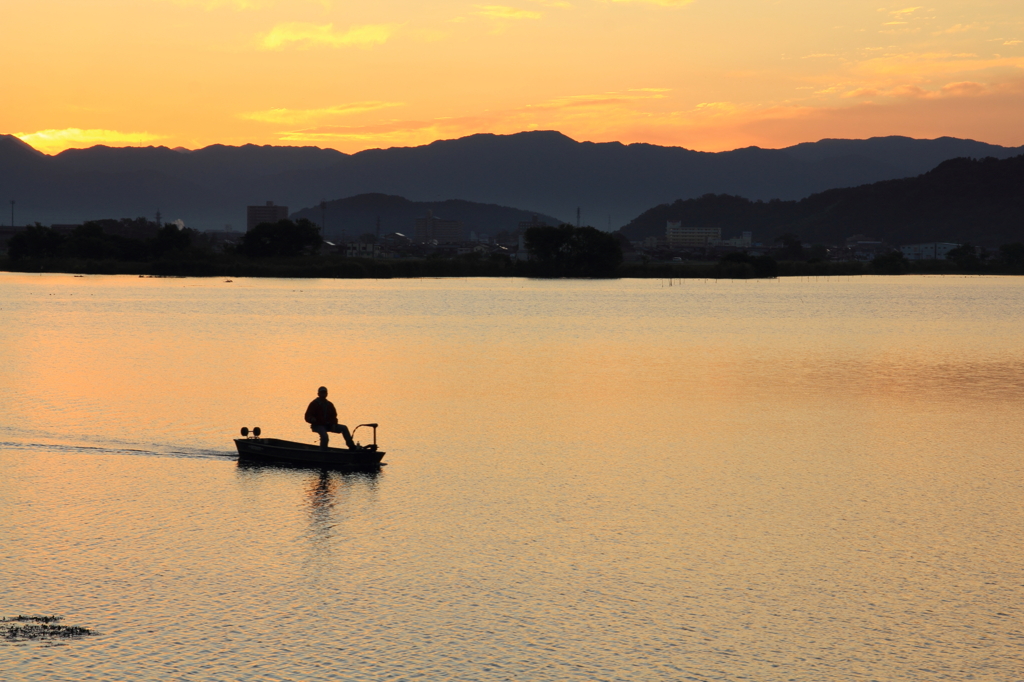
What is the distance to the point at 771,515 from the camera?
25.9 m

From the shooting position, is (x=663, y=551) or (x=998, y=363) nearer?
(x=663, y=551)

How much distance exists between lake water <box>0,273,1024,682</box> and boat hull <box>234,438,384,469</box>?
2.10 feet

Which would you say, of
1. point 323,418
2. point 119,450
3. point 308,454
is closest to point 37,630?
point 308,454

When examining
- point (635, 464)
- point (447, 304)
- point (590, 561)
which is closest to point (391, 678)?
point (590, 561)

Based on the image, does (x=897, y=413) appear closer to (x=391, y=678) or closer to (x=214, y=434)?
(x=214, y=434)

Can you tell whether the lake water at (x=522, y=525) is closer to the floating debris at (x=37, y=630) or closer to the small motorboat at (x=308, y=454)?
the floating debris at (x=37, y=630)

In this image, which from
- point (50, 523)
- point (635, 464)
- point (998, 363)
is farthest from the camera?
point (998, 363)

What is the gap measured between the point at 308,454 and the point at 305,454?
9cm

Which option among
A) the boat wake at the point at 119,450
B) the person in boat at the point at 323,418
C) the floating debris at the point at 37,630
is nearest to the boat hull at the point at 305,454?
the person in boat at the point at 323,418

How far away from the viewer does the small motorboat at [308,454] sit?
101 feet

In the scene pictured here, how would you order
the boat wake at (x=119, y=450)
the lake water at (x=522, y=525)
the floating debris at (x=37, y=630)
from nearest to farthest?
the floating debris at (x=37, y=630)
the lake water at (x=522, y=525)
the boat wake at (x=119, y=450)

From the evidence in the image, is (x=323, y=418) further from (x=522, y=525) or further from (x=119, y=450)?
(x=522, y=525)

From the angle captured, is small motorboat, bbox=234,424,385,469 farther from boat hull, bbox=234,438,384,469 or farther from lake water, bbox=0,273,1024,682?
lake water, bbox=0,273,1024,682

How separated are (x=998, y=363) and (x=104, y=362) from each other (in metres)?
54.3
